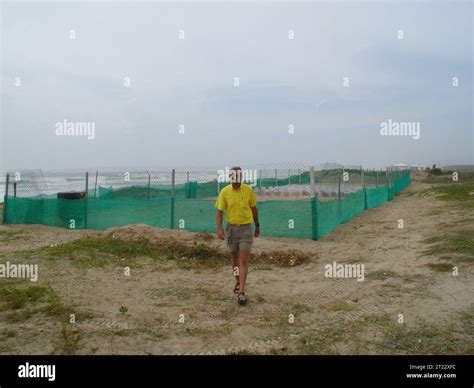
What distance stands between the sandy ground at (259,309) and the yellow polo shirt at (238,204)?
1046 millimetres

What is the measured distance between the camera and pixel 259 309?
16.2 feet

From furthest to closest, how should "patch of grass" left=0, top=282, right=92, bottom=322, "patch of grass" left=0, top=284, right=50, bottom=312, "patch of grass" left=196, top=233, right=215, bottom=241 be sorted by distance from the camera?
"patch of grass" left=196, top=233, right=215, bottom=241
"patch of grass" left=0, top=284, right=50, bottom=312
"patch of grass" left=0, top=282, right=92, bottom=322

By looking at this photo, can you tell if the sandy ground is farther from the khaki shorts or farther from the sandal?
the khaki shorts

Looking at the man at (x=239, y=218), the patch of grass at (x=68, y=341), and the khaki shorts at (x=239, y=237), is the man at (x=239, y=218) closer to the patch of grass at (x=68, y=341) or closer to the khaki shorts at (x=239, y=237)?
the khaki shorts at (x=239, y=237)

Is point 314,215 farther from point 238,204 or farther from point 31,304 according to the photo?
point 31,304

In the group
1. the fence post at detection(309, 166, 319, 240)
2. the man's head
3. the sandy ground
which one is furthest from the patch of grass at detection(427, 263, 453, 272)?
the man's head

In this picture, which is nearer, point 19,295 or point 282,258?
point 19,295

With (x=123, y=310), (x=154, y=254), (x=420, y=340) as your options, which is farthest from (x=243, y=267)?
(x=154, y=254)

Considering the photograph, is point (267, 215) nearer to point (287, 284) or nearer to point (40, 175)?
point (287, 284)

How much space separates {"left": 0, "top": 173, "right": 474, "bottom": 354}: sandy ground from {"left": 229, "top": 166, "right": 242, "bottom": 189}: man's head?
150 centimetres

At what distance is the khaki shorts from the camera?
5262mm

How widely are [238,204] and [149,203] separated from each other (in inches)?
242
